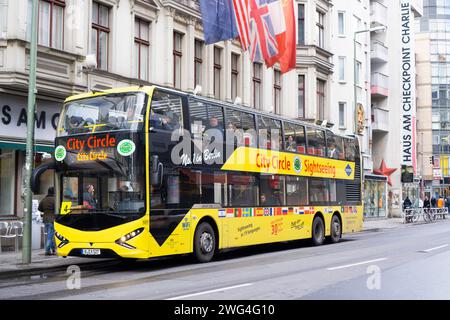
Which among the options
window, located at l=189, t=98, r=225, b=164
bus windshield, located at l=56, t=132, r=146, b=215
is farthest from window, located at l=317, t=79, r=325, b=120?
bus windshield, located at l=56, t=132, r=146, b=215

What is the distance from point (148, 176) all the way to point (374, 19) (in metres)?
40.3

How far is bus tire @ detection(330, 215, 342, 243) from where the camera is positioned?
23156 mm

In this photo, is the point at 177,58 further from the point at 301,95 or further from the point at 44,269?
the point at 44,269

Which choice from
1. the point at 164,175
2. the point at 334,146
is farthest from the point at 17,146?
the point at 334,146

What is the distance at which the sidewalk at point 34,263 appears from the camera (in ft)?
45.0

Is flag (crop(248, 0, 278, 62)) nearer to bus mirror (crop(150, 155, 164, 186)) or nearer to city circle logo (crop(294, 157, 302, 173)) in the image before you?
city circle logo (crop(294, 157, 302, 173))

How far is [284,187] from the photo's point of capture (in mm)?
19703

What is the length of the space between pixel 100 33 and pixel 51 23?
2.62 metres

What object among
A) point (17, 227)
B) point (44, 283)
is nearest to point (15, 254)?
point (17, 227)

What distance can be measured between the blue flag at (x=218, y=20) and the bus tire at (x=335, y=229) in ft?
27.0

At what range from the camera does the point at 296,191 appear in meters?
20.5

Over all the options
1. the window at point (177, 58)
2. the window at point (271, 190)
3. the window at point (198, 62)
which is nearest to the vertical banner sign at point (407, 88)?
the window at point (198, 62)

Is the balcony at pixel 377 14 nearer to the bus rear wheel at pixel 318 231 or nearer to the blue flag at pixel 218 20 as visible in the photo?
the blue flag at pixel 218 20
